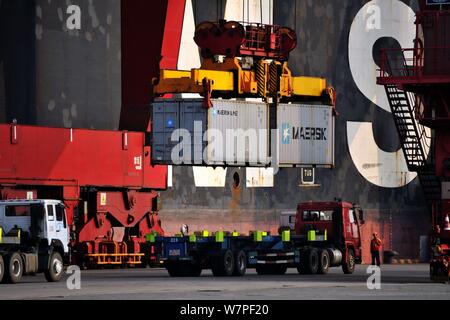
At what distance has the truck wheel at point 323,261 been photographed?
164 ft

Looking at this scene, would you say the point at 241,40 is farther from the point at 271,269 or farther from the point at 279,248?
the point at 279,248

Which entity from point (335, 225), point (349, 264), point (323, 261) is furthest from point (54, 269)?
point (349, 264)

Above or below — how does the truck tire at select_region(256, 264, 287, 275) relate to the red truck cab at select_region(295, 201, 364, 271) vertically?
below

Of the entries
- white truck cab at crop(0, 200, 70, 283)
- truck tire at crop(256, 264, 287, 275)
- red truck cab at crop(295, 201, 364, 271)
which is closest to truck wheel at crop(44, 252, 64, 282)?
white truck cab at crop(0, 200, 70, 283)

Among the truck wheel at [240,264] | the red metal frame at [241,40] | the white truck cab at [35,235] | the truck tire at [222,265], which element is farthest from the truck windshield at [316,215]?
the white truck cab at [35,235]

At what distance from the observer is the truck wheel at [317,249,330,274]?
164 feet

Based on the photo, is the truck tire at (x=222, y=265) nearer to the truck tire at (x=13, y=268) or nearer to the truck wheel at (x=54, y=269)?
the truck wheel at (x=54, y=269)

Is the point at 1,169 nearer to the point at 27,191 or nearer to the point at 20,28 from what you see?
the point at 27,191

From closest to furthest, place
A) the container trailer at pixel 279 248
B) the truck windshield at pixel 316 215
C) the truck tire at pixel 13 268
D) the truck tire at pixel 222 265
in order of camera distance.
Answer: the truck tire at pixel 13 268
the truck tire at pixel 222 265
the container trailer at pixel 279 248
the truck windshield at pixel 316 215

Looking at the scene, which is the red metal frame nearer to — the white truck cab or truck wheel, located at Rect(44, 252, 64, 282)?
the white truck cab

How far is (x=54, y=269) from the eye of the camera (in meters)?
43.4

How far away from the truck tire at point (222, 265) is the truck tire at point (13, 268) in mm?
8318

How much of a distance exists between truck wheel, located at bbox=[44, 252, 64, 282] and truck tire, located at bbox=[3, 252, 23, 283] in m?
1.77
